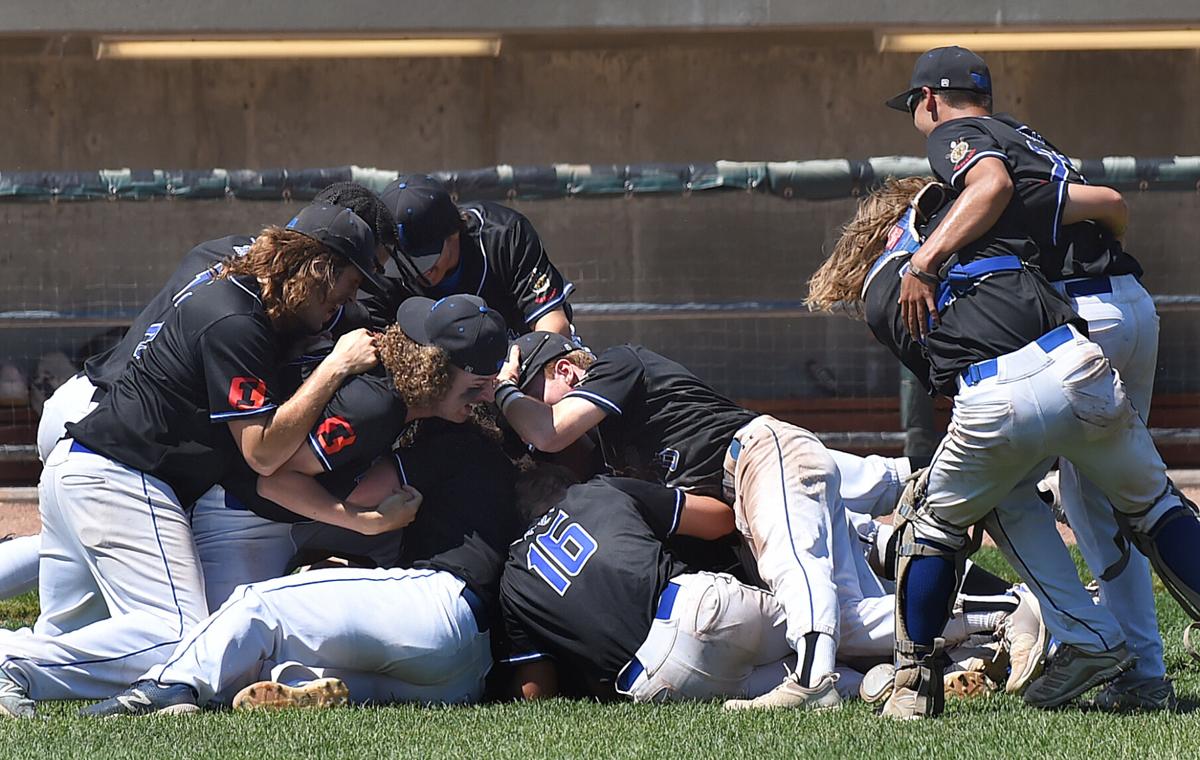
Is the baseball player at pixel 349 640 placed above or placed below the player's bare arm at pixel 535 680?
above

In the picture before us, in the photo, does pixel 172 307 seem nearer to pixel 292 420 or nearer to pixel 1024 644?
pixel 292 420

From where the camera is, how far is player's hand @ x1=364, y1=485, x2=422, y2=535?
15.0 feet

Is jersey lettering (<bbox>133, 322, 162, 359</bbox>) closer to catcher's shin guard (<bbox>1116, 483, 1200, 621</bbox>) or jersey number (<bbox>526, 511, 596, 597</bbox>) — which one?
jersey number (<bbox>526, 511, 596, 597</bbox>)

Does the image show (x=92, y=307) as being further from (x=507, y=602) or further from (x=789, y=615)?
(x=789, y=615)

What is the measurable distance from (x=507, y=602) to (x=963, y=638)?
1.36 m

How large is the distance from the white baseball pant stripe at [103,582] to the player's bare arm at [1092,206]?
8.79 ft

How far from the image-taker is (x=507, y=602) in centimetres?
442

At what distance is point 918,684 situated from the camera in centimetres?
395

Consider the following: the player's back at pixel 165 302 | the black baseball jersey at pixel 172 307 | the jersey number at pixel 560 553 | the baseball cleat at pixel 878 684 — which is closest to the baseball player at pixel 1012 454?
the baseball cleat at pixel 878 684

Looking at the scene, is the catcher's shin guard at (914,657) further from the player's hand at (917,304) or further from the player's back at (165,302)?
the player's back at (165,302)

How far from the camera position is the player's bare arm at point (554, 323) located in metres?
5.49

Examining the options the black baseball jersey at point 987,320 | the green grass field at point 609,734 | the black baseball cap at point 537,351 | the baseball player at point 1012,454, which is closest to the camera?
the green grass field at point 609,734

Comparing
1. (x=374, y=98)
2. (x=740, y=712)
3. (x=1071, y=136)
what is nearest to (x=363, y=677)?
(x=740, y=712)

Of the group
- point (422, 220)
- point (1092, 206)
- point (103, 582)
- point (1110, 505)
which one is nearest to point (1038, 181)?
point (1092, 206)
